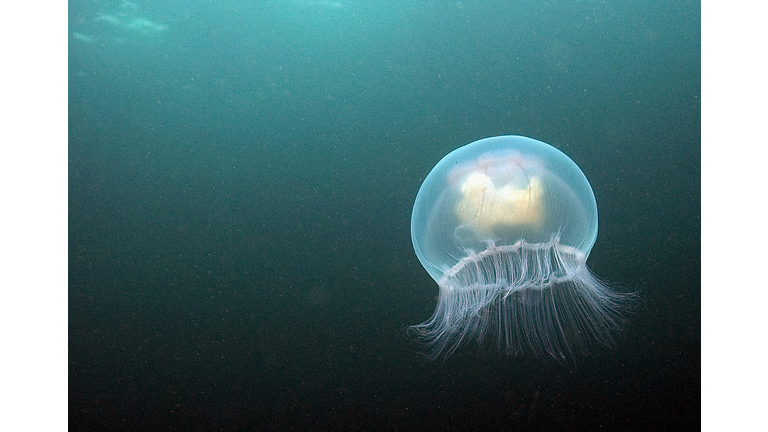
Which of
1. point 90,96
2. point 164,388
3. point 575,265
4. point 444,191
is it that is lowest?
point 164,388

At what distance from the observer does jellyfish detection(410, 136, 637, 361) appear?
6.74ft

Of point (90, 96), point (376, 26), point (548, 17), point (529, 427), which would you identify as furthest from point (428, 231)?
point (90, 96)

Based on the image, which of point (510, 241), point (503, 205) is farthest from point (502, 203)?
point (510, 241)

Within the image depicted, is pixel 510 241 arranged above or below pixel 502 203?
below

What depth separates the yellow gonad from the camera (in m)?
2.03

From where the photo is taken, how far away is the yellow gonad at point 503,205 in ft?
6.64

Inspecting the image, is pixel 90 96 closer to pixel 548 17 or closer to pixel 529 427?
pixel 548 17

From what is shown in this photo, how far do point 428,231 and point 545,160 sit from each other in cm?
63

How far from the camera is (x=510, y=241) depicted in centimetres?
206

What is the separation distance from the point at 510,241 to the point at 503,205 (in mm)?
166

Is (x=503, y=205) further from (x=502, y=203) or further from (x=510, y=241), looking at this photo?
(x=510, y=241)

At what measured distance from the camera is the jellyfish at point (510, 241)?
6.74 feet

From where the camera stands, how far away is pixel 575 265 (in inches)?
87.4

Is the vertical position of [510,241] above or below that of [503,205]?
below
